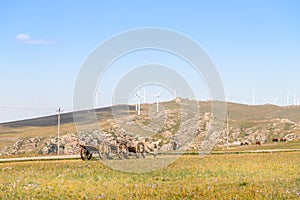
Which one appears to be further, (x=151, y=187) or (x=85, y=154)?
(x=85, y=154)

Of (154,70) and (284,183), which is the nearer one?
(284,183)

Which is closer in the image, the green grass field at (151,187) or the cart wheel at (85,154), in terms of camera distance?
the green grass field at (151,187)

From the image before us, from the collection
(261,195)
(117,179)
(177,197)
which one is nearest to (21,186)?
(117,179)

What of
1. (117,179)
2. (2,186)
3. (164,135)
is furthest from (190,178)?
(164,135)

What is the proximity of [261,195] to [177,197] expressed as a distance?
3.01 meters

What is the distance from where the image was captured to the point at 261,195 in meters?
17.3

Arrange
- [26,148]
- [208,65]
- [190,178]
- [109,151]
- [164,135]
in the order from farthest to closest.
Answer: [26,148], [164,135], [109,151], [208,65], [190,178]

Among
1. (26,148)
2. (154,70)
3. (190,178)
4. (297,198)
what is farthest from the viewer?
(26,148)

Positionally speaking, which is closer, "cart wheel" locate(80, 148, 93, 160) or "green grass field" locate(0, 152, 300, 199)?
"green grass field" locate(0, 152, 300, 199)

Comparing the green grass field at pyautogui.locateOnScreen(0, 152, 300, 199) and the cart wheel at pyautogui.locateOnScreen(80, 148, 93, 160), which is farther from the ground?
the green grass field at pyautogui.locateOnScreen(0, 152, 300, 199)

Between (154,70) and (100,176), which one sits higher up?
(154,70)

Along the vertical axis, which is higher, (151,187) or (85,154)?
(151,187)

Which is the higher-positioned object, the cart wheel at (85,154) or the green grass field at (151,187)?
the green grass field at (151,187)

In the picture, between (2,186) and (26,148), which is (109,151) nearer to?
(2,186)
